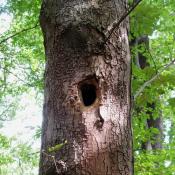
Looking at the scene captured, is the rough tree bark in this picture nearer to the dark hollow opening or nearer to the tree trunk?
the dark hollow opening

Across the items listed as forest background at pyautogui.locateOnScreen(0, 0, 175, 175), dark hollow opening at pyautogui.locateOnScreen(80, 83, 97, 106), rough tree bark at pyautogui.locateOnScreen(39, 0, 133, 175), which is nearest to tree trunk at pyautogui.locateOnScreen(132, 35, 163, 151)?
forest background at pyautogui.locateOnScreen(0, 0, 175, 175)

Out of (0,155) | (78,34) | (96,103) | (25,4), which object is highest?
(25,4)

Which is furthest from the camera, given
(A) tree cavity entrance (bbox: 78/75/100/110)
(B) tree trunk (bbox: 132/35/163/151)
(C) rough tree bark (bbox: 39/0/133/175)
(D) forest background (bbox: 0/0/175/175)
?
(B) tree trunk (bbox: 132/35/163/151)

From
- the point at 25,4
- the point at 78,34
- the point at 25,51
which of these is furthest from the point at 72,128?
the point at 25,51

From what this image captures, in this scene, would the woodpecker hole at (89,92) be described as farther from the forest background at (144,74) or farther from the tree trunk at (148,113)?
the tree trunk at (148,113)

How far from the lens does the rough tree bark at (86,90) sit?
5.26 feet

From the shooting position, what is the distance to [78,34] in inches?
71.9

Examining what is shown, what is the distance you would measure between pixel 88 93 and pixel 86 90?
1.1 inches

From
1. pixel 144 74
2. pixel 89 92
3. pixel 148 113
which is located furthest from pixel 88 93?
pixel 148 113

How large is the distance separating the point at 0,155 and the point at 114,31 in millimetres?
8375

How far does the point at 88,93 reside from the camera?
6.05ft

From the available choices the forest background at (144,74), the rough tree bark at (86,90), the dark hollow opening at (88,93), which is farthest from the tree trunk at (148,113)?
the dark hollow opening at (88,93)

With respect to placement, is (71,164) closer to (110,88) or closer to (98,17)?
(110,88)

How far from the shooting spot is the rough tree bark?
5.26ft
